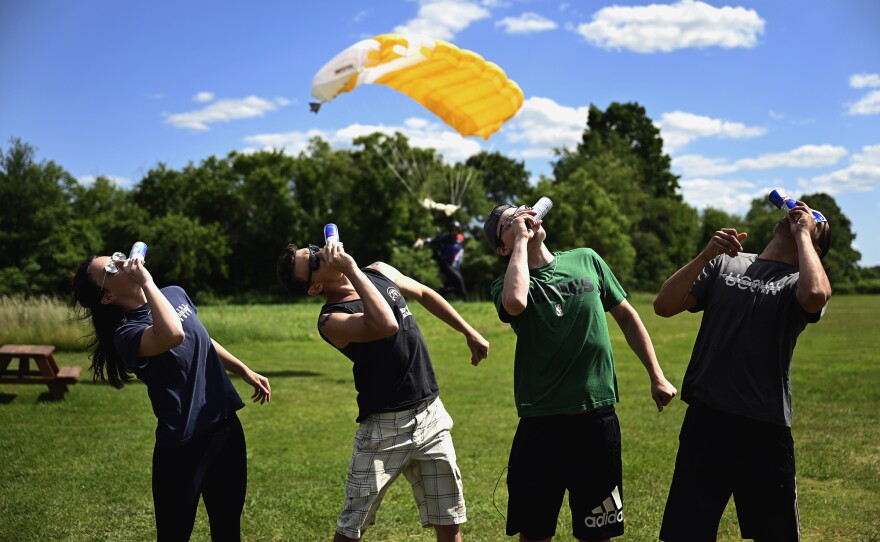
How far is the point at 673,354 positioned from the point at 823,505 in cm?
1041

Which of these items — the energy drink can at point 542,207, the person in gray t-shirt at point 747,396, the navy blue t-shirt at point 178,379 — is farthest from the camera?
the energy drink can at point 542,207

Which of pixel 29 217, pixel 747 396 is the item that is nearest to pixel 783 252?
pixel 747 396

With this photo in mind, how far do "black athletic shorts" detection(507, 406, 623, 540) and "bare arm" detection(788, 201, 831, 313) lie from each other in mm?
1051

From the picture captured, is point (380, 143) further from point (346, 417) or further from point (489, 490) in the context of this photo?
point (489, 490)

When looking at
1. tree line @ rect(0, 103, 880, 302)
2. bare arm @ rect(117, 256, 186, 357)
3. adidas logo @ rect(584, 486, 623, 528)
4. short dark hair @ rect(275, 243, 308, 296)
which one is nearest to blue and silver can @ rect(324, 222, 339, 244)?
short dark hair @ rect(275, 243, 308, 296)

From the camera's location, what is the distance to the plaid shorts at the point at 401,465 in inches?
156

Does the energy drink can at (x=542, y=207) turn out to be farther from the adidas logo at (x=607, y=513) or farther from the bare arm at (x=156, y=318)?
the bare arm at (x=156, y=318)

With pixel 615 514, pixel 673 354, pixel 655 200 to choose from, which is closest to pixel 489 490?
pixel 615 514

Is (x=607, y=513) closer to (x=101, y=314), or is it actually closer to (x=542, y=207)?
(x=542, y=207)

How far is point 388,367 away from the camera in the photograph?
157 inches

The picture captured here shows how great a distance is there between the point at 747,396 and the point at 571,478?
2.90 ft

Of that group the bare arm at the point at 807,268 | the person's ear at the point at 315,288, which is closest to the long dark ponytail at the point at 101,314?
the person's ear at the point at 315,288

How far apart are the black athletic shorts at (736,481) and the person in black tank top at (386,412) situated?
45.0 inches

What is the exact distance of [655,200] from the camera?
221ft
